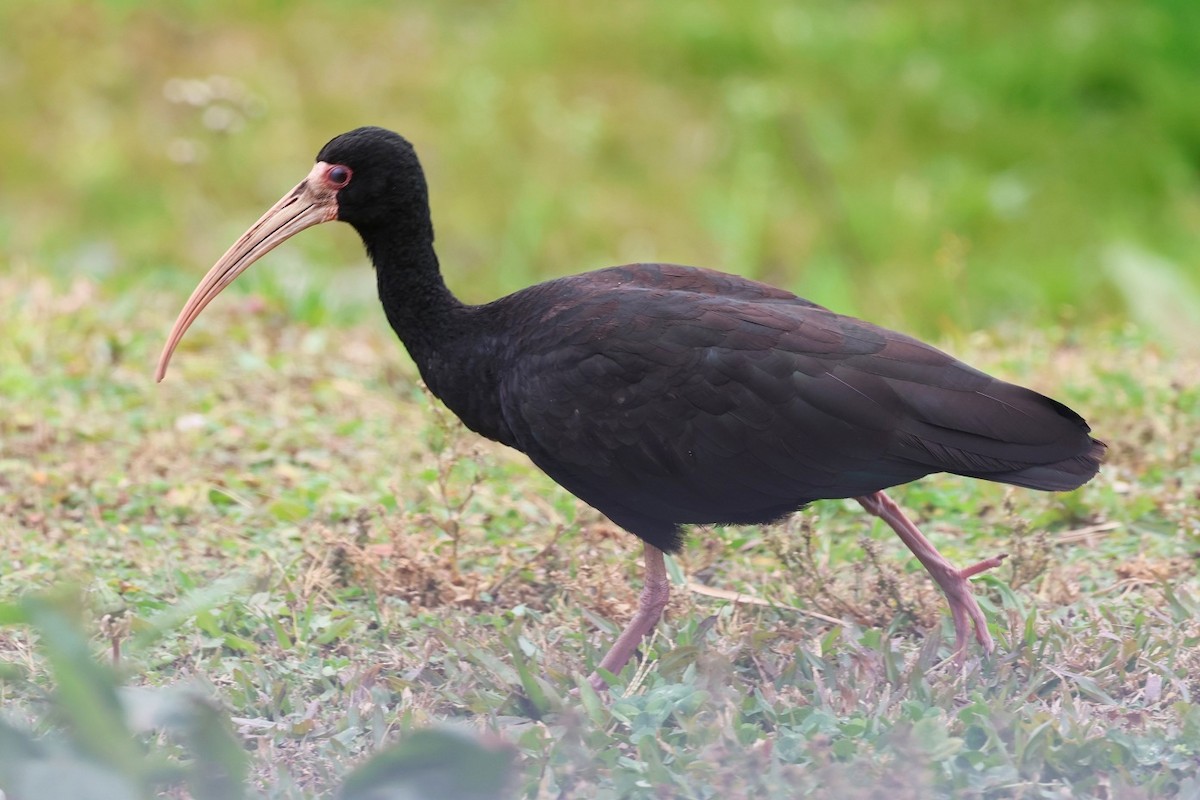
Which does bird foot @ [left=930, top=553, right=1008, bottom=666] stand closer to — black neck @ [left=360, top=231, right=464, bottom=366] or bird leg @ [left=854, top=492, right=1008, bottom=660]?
bird leg @ [left=854, top=492, right=1008, bottom=660]

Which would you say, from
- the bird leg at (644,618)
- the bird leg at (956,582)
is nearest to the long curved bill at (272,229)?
the bird leg at (644,618)

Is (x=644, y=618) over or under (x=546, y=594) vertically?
under

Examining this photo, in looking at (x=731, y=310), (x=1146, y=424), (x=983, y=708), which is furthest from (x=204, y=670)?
(x=1146, y=424)

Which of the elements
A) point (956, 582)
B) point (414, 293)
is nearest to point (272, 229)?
point (414, 293)

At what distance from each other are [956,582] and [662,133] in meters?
6.64

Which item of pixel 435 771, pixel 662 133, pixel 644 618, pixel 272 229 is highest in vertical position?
pixel 662 133

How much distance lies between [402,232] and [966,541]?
201 cm

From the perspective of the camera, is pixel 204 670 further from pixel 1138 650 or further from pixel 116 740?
pixel 1138 650

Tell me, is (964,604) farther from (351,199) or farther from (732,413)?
(351,199)

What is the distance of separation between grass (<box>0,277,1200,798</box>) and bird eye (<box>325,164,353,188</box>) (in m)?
0.78

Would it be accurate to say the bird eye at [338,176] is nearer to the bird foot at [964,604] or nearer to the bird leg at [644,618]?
the bird leg at [644,618]

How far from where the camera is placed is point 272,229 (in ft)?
15.0

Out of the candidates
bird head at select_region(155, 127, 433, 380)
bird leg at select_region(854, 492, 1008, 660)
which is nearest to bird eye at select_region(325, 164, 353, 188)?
bird head at select_region(155, 127, 433, 380)

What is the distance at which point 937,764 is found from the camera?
11.0ft
